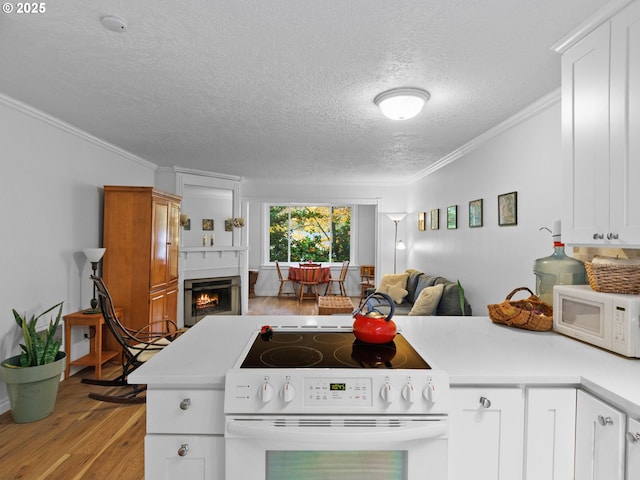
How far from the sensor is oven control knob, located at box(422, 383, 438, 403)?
1226 millimetres

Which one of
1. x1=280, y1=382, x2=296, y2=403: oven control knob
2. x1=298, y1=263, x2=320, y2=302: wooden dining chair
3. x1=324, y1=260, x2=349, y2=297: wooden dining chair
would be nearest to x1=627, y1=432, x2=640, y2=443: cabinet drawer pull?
x1=280, y1=382, x2=296, y2=403: oven control knob

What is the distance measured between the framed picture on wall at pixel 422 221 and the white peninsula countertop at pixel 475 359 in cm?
362

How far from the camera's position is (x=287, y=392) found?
3.98 ft

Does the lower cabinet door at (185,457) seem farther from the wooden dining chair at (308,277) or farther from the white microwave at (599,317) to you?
the wooden dining chair at (308,277)

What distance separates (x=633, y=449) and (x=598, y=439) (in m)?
0.12

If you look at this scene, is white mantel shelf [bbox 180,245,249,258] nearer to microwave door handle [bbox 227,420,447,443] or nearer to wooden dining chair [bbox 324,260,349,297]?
wooden dining chair [bbox 324,260,349,297]

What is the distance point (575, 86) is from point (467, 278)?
2.59 m

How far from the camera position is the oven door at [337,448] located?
1190 mm

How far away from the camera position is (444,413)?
1242mm

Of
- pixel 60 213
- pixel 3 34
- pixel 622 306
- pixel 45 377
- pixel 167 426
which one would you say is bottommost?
pixel 45 377

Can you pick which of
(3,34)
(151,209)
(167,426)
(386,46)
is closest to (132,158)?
(151,209)

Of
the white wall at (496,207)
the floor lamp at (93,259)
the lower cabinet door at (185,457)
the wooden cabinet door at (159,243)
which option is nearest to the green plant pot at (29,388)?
the floor lamp at (93,259)

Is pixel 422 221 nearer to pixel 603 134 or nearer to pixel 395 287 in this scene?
pixel 395 287

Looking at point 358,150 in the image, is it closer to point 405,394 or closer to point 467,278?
point 467,278
